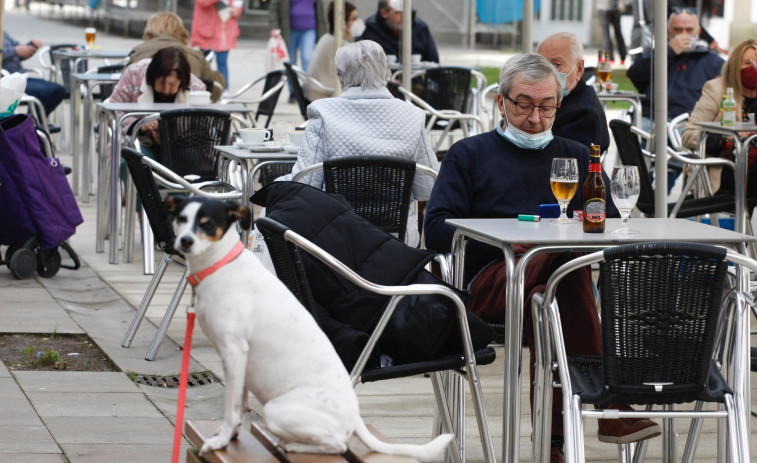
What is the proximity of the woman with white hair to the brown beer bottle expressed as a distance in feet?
5.25

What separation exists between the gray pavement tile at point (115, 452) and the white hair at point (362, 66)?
198 cm

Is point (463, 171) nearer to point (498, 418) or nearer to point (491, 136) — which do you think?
point (491, 136)

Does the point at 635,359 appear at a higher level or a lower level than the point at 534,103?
lower

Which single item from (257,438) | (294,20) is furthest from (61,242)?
(294,20)

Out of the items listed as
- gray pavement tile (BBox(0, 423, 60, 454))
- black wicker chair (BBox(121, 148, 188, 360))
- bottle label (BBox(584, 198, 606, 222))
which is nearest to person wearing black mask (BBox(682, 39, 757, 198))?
black wicker chair (BBox(121, 148, 188, 360))

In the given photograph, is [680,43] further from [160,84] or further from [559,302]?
[559,302]

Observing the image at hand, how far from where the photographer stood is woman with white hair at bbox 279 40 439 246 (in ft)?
18.0

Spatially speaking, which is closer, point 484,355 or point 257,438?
point 257,438

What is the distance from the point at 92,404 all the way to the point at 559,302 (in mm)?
1863

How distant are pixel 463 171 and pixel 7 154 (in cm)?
338

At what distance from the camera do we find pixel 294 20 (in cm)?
1678

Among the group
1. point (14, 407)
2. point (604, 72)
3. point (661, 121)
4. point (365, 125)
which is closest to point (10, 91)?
point (365, 125)

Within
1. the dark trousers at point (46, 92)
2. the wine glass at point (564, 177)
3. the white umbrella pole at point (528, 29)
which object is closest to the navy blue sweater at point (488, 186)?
the wine glass at point (564, 177)

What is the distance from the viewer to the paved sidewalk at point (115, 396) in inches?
173
